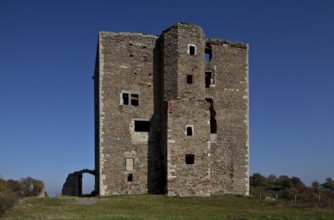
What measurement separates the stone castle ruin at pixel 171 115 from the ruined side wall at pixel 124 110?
0.07 meters

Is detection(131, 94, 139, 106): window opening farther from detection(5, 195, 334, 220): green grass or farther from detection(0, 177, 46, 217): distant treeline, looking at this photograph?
detection(0, 177, 46, 217): distant treeline

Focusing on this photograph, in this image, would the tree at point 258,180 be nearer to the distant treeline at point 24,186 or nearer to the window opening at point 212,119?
the distant treeline at point 24,186

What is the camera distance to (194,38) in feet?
100

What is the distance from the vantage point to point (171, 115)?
28.8 meters

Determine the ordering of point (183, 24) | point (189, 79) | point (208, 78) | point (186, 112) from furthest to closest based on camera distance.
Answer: point (208, 78) → point (183, 24) → point (189, 79) → point (186, 112)

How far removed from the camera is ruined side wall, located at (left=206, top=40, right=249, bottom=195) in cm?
3141

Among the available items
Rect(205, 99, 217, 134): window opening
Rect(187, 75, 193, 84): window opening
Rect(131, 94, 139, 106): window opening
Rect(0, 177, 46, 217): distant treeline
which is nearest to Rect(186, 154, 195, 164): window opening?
Rect(205, 99, 217, 134): window opening

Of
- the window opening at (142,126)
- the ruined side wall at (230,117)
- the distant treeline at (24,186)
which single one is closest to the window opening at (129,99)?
the window opening at (142,126)

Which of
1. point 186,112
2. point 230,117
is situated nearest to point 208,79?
point 230,117

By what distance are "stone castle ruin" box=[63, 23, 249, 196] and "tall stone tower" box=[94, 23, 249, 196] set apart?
2.7 inches

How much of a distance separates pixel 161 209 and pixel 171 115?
862cm

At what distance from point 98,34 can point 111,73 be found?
3.12 m

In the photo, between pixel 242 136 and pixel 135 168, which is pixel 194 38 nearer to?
→ pixel 242 136

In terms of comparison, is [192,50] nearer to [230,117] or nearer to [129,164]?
[230,117]
